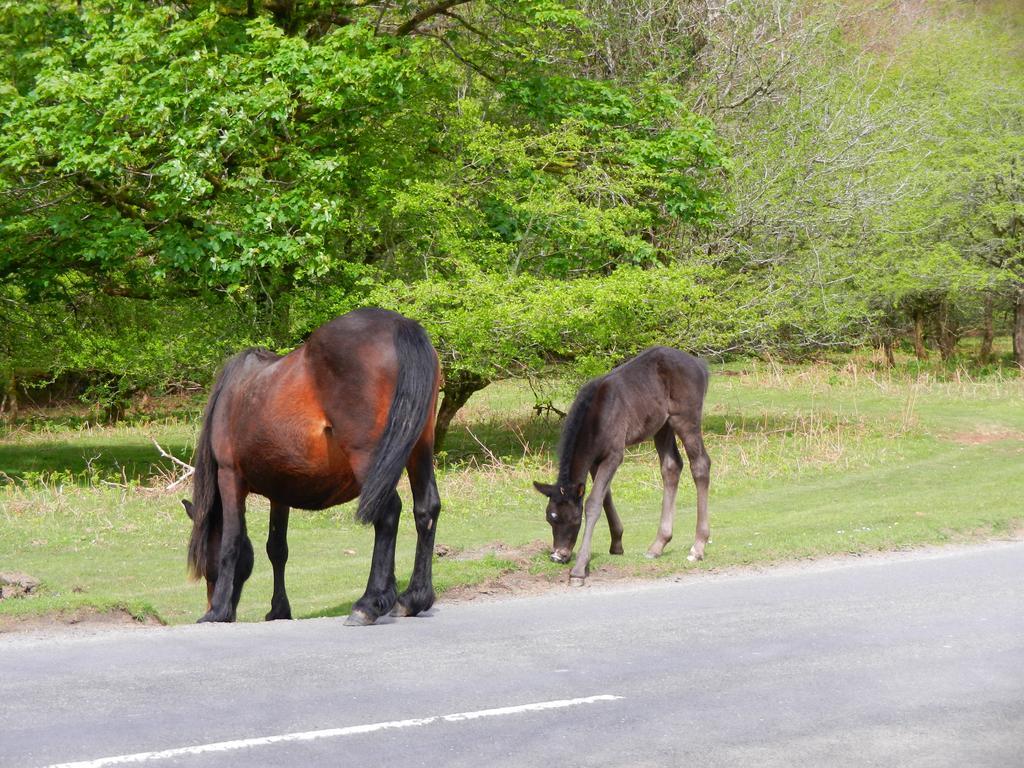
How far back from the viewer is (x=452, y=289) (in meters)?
22.0

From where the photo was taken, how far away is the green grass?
41.7ft

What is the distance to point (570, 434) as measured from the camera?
498 inches

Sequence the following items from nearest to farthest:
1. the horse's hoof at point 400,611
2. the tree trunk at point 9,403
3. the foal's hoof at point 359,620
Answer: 1. the foal's hoof at point 359,620
2. the horse's hoof at point 400,611
3. the tree trunk at point 9,403

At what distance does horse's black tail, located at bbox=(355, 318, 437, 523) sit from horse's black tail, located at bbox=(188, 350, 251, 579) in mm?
1819

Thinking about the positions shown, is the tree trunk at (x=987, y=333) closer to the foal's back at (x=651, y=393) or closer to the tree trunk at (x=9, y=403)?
the tree trunk at (x=9, y=403)

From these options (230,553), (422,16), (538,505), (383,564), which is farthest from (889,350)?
(383,564)

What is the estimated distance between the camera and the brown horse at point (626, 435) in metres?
12.5

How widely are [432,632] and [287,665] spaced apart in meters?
1.52

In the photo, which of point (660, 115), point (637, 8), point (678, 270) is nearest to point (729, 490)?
point (678, 270)

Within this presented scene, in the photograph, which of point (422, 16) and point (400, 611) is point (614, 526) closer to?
point (400, 611)

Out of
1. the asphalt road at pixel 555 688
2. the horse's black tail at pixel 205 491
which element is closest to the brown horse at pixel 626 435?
the asphalt road at pixel 555 688

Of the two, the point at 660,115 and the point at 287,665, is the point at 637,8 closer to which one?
the point at 660,115

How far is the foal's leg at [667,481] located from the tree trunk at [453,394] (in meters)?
10.6

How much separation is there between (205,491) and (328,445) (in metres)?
1.43
